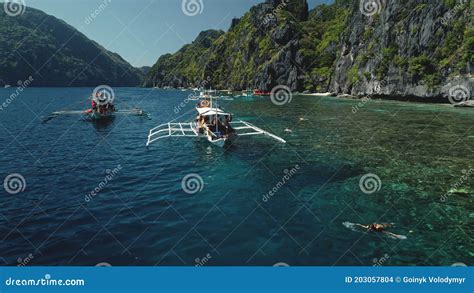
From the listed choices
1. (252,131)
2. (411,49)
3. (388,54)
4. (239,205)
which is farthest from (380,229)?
(388,54)

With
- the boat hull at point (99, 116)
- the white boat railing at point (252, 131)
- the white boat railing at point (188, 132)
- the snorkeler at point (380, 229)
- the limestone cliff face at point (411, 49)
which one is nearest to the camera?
the snorkeler at point (380, 229)

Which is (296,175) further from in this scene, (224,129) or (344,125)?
(344,125)

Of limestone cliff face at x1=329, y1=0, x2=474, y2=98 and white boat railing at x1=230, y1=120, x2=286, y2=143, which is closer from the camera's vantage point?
white boat railing at x1=230, y1=120, x2=286, y2=143

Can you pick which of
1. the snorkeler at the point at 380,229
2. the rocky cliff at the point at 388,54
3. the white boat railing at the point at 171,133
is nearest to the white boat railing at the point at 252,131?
the white boat railing at the point at 171,133

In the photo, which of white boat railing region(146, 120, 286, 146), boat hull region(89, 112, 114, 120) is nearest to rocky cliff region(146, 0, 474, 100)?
white boat railing region(146, 120, 286, 146)

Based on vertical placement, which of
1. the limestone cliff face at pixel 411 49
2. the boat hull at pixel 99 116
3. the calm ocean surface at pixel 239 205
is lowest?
the calm ocean surface at pixel 239 205

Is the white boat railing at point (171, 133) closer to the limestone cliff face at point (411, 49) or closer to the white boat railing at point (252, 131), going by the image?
the white boat railing at point (252, 131)

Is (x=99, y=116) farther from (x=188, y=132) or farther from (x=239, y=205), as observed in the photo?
(x=239, y=205)

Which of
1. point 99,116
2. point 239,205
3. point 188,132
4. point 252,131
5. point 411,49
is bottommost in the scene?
point 239,205

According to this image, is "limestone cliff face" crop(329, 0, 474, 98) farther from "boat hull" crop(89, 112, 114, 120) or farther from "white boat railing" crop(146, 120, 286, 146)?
"boat hull" crop(89, 112, 114, 120)
